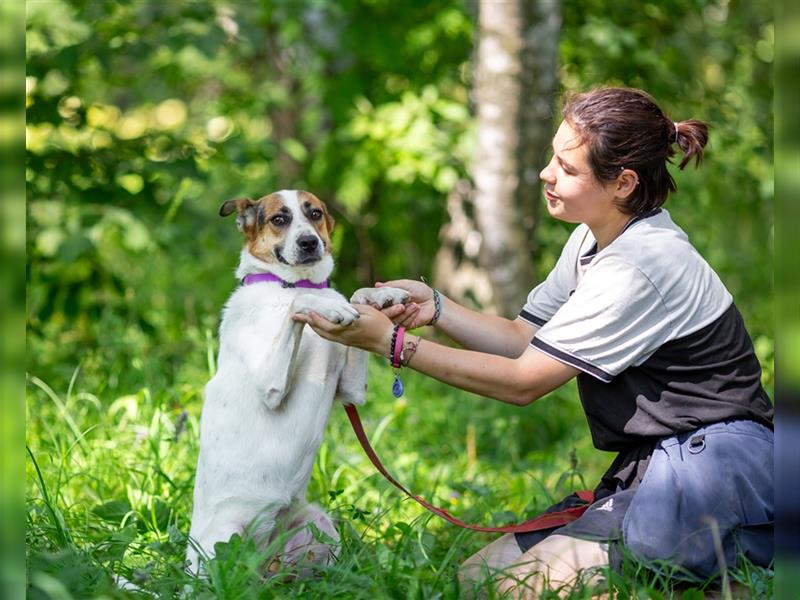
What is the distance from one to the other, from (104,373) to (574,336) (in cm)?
287

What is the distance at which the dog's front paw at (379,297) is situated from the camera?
3.04m

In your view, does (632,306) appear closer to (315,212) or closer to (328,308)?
(328,308)

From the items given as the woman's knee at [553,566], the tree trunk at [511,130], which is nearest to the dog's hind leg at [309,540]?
the woman's knee at [553,566]

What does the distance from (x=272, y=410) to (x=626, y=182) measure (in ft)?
4.13

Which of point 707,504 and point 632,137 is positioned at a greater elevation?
point 632,137

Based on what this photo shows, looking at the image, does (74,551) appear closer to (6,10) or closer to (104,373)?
(6,10)

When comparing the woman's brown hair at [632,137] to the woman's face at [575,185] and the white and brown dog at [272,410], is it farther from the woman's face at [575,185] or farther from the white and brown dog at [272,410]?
the white and brown dog at [272,410]

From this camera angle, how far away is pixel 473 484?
3902 millimetres

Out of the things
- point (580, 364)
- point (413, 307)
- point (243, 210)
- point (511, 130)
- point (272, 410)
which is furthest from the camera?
point (511, 130)

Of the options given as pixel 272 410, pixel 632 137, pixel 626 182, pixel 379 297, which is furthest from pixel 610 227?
pixel 272 410

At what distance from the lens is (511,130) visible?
220 inches

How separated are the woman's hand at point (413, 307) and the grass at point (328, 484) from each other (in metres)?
0.60

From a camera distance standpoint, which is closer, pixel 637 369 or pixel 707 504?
pixel 707 504

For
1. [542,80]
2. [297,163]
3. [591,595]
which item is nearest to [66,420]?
[591,595]
